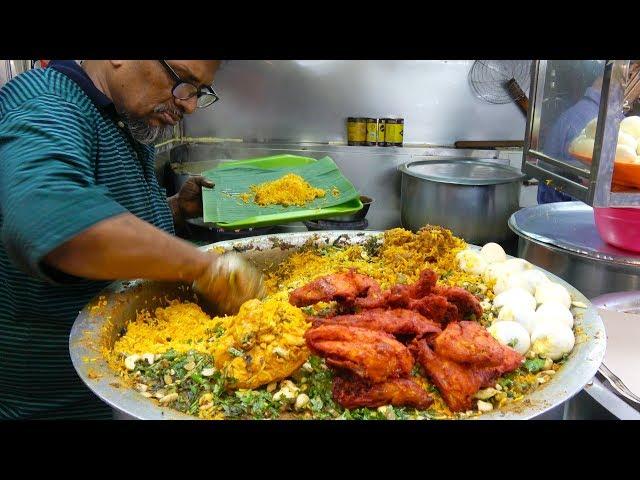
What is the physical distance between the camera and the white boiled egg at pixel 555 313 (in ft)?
5.24

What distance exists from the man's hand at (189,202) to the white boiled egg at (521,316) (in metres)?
1.57

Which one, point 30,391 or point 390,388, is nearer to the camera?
point 390,388

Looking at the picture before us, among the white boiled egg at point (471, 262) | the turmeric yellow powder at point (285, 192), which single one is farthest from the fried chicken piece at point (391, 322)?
the turmeric yellow powder at point (285, 192)

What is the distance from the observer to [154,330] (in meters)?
1.72

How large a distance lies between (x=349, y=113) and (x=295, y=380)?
4.00 metres

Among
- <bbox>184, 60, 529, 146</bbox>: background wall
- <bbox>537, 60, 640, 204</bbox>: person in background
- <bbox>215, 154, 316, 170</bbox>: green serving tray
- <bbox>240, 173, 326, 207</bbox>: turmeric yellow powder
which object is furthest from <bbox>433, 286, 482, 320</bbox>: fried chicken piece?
<bbox>184, 60, 529, 146</bbox>: background wall

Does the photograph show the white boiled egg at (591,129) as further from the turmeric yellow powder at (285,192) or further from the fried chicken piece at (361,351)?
the turmeric yellow powder at (285,192)

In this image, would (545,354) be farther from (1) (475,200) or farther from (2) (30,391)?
(1) (475,200)

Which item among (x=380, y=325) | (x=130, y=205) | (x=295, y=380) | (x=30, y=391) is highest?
(x=130, y=205)

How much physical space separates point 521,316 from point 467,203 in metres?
2.10

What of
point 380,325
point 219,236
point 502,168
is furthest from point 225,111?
point 380,325

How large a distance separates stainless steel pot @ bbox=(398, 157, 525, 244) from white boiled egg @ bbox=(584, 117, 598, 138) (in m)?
1.78

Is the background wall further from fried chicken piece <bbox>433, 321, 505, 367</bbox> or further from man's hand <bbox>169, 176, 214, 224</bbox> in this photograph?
fried chicken piece <bbox>433, 321, 505, 367</bbox>

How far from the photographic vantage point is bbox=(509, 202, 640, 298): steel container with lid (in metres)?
2.19
